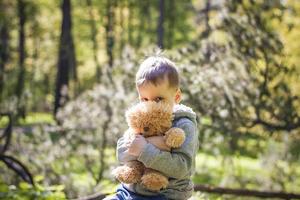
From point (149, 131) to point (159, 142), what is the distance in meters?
0.08

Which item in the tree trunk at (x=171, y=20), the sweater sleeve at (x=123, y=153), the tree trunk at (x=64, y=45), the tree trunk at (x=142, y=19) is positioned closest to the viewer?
the sweater sleeve at (x=123, y=153)

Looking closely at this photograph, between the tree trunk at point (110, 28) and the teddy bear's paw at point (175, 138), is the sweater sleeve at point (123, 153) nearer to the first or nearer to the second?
the teddy bear's paw at point (175, 138)

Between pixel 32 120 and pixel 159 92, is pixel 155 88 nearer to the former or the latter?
pixel 159 92

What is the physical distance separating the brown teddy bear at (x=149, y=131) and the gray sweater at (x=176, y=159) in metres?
0.04

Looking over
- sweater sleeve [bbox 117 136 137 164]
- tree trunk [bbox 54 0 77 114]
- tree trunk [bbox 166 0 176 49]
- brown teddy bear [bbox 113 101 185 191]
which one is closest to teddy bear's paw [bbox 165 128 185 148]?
brown teddy bear [bbox 113 101 185 191]

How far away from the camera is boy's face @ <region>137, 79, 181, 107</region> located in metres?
3.00

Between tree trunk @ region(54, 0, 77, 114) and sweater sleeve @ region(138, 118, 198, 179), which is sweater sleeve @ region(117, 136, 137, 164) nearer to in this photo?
sweater sleeve @ region(138, 118, 198, 179)

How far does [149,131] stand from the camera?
9.95 ft

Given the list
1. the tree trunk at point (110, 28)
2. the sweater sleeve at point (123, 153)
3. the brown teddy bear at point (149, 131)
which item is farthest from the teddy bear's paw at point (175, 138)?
the tree trunk at point (110, 28)

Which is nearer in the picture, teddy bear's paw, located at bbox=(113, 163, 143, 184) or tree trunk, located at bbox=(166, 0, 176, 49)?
teddy bear's paw, located at bbox=(113, 163, 143, 184)

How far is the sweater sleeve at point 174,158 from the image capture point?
2939 mm

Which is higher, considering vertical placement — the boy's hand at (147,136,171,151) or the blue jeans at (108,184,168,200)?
the boy's hand at (147,136,171,151)

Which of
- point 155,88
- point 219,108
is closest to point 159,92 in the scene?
point 155,88

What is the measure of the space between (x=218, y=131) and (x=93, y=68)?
34.0 metres
